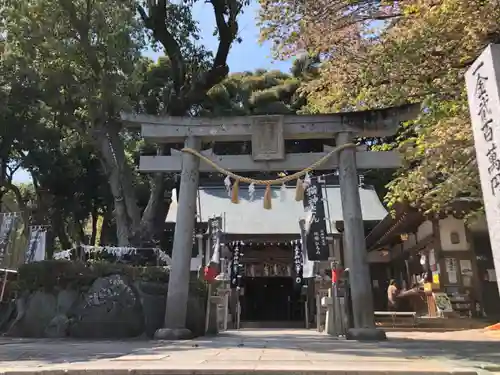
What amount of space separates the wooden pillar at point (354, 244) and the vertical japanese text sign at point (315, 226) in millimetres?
3192

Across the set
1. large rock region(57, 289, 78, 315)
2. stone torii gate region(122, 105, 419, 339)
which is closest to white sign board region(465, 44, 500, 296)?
stone torii gate region(122, 105, 419, 339)

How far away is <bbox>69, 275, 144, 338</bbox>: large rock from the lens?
A: 32.2 ft

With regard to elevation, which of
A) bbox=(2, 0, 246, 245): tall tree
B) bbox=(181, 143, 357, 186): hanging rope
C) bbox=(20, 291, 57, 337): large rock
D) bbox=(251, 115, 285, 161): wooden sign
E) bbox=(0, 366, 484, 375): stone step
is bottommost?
bbox=(0, 366, 484, 375): stone step

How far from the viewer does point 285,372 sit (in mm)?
3916

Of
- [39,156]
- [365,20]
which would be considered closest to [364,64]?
[365,20]

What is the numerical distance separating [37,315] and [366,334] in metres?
7.32

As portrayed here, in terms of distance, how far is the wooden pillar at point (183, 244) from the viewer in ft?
28.8

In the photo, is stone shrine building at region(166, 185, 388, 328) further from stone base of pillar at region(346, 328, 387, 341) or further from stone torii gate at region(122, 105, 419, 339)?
stone base of pillar at region(346, 328, 387, 341)

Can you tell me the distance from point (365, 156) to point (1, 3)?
38.5ft

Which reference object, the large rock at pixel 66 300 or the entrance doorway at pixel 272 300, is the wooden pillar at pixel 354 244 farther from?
the entrance doorway at pixel 272 300

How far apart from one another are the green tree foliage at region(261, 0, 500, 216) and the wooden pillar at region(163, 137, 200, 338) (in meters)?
3.48

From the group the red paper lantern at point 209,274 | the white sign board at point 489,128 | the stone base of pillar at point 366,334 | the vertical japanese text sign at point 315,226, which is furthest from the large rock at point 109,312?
the white sign board at point 489,128

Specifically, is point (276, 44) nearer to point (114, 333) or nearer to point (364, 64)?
point (364, 64)

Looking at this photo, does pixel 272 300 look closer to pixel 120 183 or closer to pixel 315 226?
pixel 315 226
